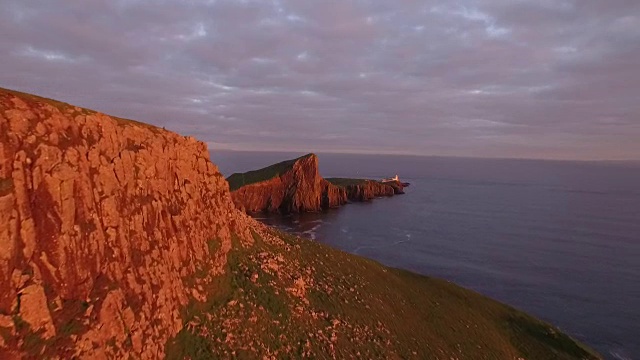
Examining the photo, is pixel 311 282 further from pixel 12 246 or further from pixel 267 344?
pixel 12 246

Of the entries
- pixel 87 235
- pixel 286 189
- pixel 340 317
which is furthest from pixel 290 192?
pixel 87 235

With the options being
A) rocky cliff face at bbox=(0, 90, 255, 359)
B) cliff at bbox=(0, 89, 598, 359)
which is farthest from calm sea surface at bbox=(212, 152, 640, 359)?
rocky cliff face at bbox=(0, 90, 255, 359)

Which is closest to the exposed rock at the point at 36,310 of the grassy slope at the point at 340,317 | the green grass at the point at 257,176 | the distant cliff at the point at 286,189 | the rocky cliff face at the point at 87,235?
the rocky cliff face at the point at 87,235

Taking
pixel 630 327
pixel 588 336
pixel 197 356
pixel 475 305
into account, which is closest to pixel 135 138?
pixel 197 356

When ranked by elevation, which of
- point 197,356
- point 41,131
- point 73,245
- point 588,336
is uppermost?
point 41,131

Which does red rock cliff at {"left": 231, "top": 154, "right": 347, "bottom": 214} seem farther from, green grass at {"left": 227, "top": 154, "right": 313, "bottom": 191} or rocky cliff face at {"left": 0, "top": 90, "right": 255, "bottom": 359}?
rocky cliff face at {"left": 0, "top": 90, "right": 255, "bottom": 359}

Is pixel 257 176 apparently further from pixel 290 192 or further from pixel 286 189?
pixel 290 192
